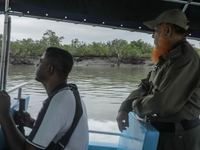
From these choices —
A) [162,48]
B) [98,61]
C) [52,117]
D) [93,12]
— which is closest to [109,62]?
[98,61]

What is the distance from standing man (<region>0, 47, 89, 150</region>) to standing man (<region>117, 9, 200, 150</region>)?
43 centimetres

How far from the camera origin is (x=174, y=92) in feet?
3.66

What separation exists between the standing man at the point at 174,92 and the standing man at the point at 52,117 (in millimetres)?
435

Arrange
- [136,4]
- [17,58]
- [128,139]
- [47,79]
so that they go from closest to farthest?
1. [47,79]
2. [128,139]
3. [136,4]
4. [17,58]

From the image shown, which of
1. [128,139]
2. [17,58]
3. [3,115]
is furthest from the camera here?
[17,58]

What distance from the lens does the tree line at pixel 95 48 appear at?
25188 mm

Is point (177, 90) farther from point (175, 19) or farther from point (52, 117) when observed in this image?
point (52, 117)

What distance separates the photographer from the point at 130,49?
32.9 meters

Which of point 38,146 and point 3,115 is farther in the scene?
point 3,115

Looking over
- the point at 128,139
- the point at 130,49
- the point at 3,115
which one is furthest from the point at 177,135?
the point at 130,49

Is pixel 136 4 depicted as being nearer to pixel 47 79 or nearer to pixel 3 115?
pixel 47 79

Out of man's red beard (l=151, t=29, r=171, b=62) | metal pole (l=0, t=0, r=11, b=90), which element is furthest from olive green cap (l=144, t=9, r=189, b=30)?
metal pole (l=0, t=0, r=11, b=90)

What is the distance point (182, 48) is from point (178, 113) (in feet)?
1.25

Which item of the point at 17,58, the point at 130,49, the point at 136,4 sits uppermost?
the point at 136,4
